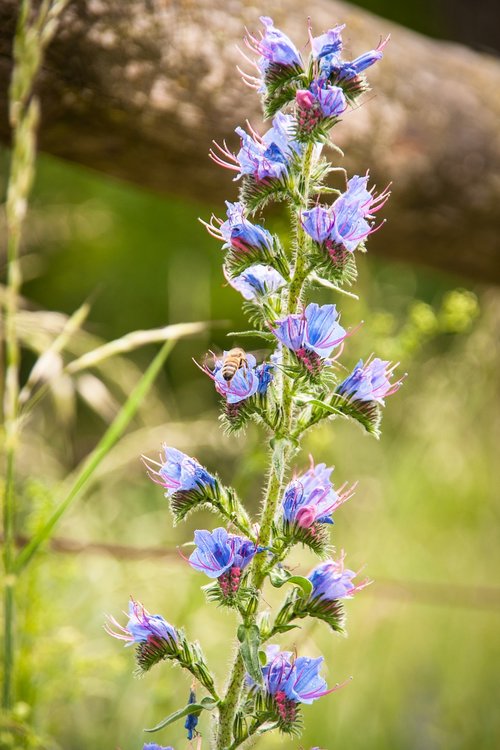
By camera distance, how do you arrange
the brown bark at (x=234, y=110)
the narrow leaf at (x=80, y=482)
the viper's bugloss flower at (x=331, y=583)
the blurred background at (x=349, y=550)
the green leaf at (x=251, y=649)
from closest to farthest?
the green leaf at (x=251, y=649), the viper's bugloss flower at (x=331, y=583), the narrow leaf at (x=80, y=482), the brown bark at (x=234, y=110), the blurred background at (x=349, y=550)


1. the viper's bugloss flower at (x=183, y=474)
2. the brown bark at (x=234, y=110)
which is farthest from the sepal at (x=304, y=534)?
the brown bark at (x=234, y=110)

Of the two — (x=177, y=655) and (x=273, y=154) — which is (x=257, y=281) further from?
(x=177, y=655)

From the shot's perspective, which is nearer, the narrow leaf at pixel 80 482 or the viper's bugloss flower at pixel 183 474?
the viper's bugloss flower at pixel 183 474

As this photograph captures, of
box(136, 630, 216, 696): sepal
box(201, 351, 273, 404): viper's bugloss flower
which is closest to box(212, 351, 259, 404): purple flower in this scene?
box(201, 351, 273, 404): viper's bugloss flower

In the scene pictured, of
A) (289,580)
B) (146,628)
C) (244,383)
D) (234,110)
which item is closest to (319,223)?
(244,383)

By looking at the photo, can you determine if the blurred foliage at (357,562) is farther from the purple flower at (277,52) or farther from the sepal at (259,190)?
the purple flower at (277,52)

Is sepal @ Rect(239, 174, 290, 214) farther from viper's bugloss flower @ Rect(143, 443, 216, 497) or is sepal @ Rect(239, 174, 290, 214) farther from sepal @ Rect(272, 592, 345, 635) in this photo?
sepal @ Rect(272, 592, 345, 635)
